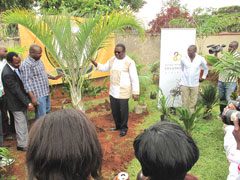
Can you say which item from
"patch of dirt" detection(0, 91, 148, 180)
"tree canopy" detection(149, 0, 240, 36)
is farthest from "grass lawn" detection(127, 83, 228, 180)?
"tree canopy" detection(149, 0, 240, 36)

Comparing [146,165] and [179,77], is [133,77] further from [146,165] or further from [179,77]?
[146,165]

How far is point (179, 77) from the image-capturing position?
4863 millimetres

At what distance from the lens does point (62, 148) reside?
89 centimetres

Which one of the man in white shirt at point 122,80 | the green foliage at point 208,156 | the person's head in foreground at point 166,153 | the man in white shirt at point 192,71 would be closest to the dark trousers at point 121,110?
the man in white shirt at point 122,80

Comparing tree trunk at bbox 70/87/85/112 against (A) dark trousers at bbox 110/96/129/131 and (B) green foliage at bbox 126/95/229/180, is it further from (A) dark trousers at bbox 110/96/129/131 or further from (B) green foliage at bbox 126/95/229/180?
(B) green foliage at bbox 126/95/229/180

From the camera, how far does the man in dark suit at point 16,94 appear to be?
2.88m

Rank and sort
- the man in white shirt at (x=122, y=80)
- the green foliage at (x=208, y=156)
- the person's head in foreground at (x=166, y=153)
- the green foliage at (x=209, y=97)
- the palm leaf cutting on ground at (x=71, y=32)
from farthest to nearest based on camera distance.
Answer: the green foliage at (x=209, y=97) → the man in white shirt at (x=122, y=80) → the palm leaf cutting on ground at (x=71, y=32) → the green foliage at (x=208, y=156) → the person's head in foreground at (x=166, y=153)

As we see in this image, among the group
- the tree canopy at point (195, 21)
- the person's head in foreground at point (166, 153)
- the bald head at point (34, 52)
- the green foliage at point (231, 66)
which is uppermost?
the tree canopy at point (195, 21)

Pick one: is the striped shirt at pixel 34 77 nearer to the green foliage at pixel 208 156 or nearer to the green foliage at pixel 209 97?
the green foliage at pixel 208 156

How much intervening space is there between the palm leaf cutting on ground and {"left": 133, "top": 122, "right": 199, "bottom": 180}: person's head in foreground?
8.83 feet

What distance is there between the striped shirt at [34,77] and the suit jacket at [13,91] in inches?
4.5

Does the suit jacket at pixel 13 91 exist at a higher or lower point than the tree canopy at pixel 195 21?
lower

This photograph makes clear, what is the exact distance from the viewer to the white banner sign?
4.60 meters

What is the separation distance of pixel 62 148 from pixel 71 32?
2.91 m
